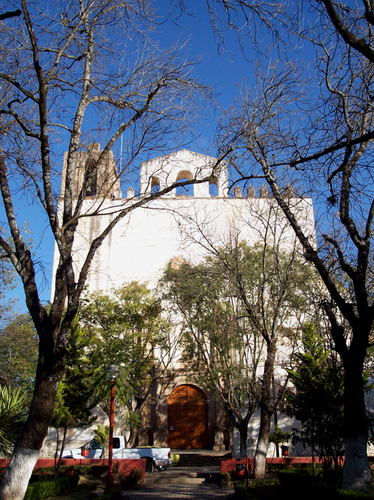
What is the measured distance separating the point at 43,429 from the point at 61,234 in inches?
113

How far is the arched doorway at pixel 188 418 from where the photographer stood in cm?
2317

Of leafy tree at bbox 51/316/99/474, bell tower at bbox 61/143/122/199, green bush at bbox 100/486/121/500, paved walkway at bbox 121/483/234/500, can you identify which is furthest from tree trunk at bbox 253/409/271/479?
bell tower at bbox 61/143/122/199

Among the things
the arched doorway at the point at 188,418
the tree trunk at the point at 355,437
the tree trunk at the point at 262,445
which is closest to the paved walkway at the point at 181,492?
the tree trunk at the point at 262,445

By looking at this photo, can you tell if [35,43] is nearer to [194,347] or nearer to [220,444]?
[194,347]

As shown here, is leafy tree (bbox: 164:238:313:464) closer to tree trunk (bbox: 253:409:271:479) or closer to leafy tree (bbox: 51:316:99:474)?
tree trunk (bbox: 253:409:271:479)

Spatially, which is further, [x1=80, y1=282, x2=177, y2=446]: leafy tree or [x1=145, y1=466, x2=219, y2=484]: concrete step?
[x1=80, y1=282, x2=177, y2=446]: leafy tree

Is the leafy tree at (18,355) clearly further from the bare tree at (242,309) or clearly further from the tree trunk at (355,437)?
the tree trunk at (355,437)

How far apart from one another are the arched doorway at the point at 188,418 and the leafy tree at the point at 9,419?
16.3 metres

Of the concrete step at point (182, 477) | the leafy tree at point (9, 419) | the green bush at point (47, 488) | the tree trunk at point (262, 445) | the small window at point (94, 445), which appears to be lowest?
the concrete step at point (182, 477)

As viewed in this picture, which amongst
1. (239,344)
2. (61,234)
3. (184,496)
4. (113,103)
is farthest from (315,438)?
(113,103)

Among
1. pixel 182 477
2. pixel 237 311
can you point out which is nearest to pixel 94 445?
pixel 182 477

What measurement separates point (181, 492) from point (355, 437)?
8.84 metres

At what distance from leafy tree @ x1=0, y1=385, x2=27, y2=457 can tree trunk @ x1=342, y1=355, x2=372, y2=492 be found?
5.34 meters

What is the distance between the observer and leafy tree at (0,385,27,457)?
23.9ft
